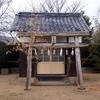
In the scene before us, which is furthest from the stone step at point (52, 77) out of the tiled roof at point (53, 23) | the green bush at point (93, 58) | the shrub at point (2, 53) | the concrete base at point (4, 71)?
the green bush at point (93, 58)

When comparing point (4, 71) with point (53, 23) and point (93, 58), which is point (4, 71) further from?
point (93, 58)

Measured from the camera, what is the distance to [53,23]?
1366 centimetres

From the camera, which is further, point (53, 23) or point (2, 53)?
point (2, 53)

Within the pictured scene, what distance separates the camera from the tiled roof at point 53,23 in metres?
12.3

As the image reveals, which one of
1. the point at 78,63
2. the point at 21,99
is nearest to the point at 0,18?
the point at 78,63

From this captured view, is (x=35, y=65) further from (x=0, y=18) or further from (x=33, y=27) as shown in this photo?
(x=0, y=18)

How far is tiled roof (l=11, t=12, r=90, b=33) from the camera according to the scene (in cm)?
1228

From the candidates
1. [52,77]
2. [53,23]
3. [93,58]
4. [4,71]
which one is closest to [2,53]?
[4,71]

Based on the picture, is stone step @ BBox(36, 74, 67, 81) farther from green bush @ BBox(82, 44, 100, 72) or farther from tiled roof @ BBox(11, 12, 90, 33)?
green bush @ BBox(82, 44, 100, 72)

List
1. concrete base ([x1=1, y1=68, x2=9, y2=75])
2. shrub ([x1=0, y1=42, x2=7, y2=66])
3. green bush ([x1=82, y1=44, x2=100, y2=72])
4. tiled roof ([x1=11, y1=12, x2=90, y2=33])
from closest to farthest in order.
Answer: tiled roof ([x1=11, y1=12, x2=90, y2=33])
shrub ([x1=0, y1=42, x2=7, y2=66])
concrete base ([x1=1, y1=68, x2=9, y2=75])
green bush ([x1=82, y1=44, x2=100, y2=72])

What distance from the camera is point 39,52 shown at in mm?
13812

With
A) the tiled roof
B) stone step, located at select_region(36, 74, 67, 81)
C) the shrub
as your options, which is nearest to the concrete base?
the shrub

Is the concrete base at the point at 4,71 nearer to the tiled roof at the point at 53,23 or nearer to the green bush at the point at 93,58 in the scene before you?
the tiled roof at the point at 53,23

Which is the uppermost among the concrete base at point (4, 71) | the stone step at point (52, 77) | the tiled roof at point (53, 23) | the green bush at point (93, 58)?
the tiled roof at point (53, 23)
